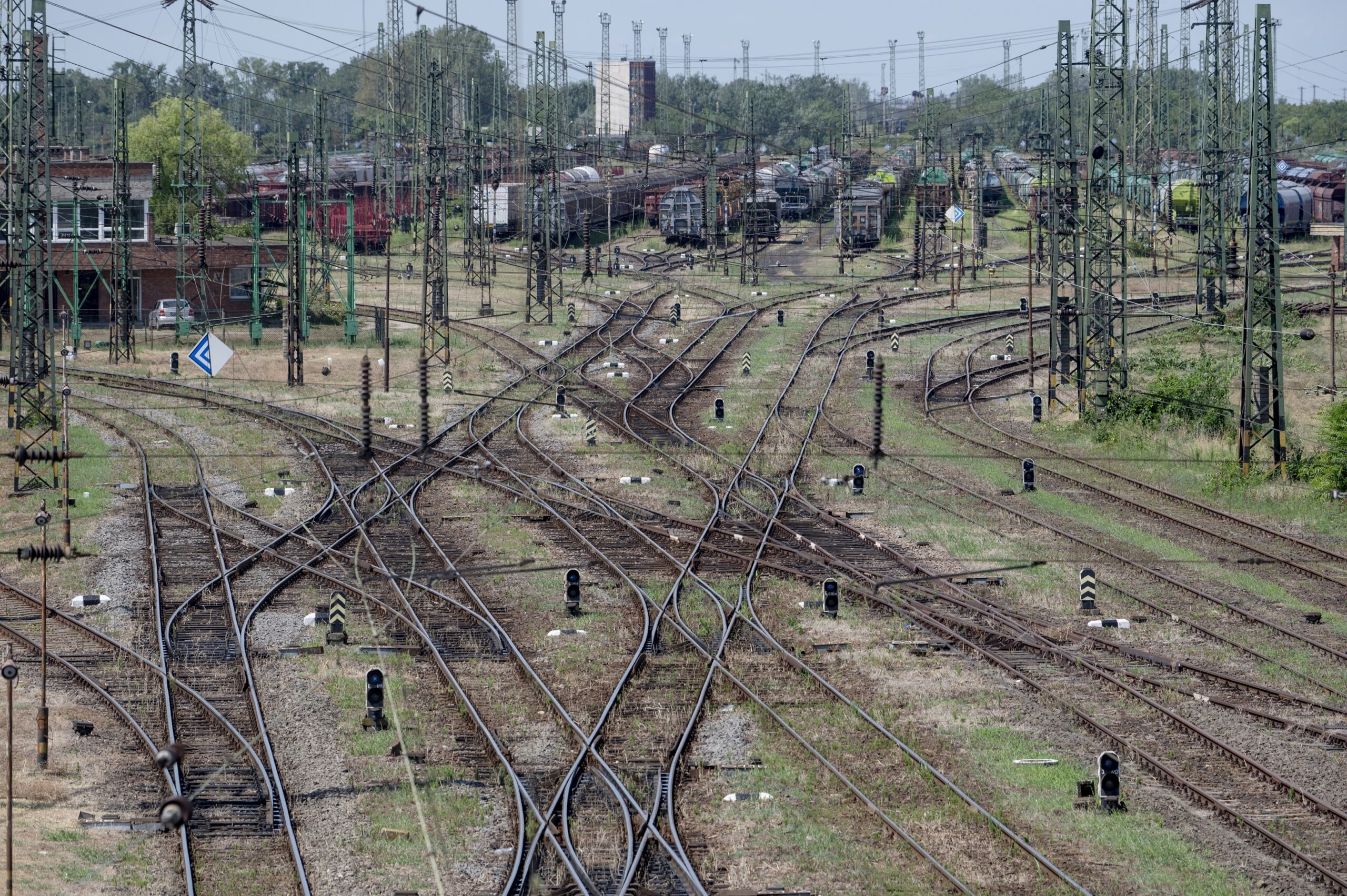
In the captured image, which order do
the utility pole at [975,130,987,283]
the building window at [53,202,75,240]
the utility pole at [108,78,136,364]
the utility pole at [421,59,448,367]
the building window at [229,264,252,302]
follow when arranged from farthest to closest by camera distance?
the utility pole at [975,130,987,283] → the building window at [229,264,252,302] → the building window at [53,202,75,240] → the utility pole at [108,78,136,364] → the utility pole at [421,59,448,367]

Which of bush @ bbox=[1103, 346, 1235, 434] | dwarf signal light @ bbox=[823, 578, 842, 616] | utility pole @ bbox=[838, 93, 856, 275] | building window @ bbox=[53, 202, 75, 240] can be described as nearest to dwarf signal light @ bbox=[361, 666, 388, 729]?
dwarf signal light @ bbox=[823, 578, 842, 616]

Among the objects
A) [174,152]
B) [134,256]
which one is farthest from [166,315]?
[174,152]

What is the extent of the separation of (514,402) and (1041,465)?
1264 cm

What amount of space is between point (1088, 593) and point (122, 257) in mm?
33833

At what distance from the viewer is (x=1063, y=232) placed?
33.6 m

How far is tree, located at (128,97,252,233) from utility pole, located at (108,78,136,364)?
16912 mm

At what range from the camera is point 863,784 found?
540 inches

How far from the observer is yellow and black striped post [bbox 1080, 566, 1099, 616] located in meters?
19.2

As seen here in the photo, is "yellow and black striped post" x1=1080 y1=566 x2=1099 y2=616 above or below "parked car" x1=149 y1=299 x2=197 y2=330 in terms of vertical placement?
below

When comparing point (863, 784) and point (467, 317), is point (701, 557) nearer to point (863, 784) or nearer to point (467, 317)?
point (863, 784)

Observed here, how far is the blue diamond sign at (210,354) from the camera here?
3158 cm

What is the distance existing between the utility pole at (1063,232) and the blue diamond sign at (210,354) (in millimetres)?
17610

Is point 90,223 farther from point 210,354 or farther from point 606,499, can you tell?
point 606,499

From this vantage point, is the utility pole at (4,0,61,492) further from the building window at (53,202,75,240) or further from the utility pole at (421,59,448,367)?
the building window at (53,202,75,240)
